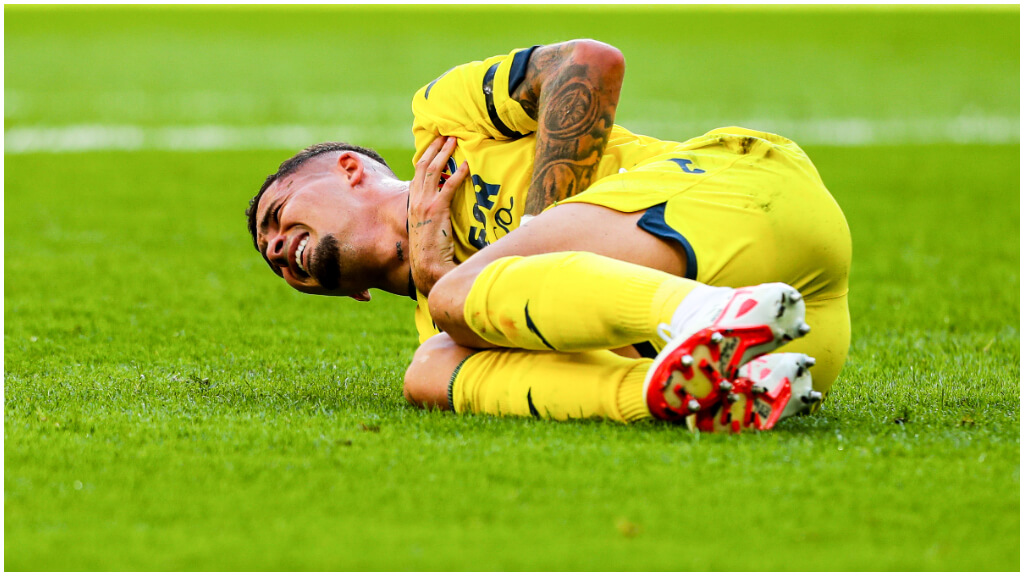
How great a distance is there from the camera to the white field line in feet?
40.4

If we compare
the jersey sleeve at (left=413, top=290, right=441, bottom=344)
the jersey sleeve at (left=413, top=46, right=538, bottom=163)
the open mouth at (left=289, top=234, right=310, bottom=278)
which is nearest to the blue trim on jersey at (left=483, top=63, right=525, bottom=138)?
the jersey sleeve at (left=413, top=46, right=538, bottom=163)

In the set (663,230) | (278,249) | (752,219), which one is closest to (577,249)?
(663,230)

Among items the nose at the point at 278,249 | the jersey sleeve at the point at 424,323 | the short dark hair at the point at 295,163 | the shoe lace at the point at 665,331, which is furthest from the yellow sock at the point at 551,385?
the short dark hair at the point at 295,163

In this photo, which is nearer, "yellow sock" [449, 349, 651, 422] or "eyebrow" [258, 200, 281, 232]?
"yellow sock" [449, 349, 651, 422]

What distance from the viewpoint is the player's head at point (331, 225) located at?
345cm

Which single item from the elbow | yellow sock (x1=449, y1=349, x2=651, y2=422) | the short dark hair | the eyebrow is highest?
the elbow

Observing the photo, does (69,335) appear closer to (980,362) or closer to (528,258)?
(528,258)

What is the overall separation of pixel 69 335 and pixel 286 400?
1449 mm

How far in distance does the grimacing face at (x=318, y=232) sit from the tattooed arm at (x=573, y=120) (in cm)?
53

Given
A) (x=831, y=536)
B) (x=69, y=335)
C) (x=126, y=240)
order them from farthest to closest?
(x=126, y=240) < (x=69, y=335) < (x=831, y=536)

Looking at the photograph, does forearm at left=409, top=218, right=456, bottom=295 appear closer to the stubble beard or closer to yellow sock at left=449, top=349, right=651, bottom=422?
the stubble beard

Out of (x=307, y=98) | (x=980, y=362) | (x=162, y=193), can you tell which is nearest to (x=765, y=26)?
(x=307, y=98)

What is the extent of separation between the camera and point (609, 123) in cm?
324

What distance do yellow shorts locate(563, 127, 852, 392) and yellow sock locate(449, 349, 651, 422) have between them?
298mm
